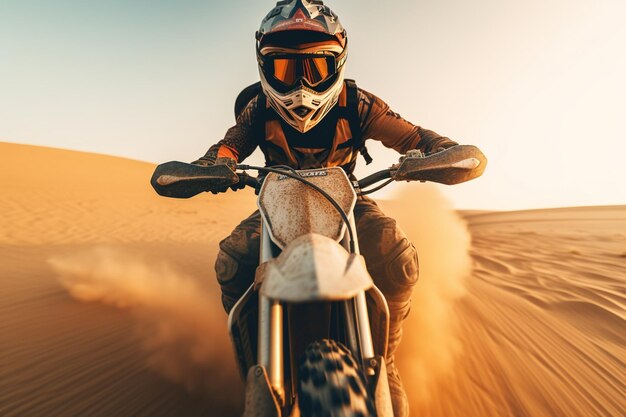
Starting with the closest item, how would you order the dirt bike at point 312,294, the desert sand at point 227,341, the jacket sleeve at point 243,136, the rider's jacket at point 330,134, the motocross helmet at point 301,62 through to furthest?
1. the dirt bike at point 312,294
2. the motocross helmet at point 301,62
3. the desert sand at point 227,341
4. the rider's jacket at point 330,134
5. the jacket sleeve at point 243,136

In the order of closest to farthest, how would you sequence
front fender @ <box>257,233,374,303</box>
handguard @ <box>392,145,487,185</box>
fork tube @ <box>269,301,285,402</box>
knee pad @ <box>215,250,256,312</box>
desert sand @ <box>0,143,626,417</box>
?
front fender @ <box>257,233,374,303</box>, fork tube @ <box>269,301,285,402</box>, handguard @ <box>392,145,487,185</box>, knee pad @ <box>215,250,256,312</box>, desert sand @ <box>0,143,626,417</box>

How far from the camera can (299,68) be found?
6.42ft

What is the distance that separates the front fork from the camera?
104cm

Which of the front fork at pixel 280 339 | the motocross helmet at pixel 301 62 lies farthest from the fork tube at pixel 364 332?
the motocross helmet at pixel 301 62

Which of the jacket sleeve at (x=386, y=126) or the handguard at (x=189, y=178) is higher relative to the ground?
the jacket sleeve at (x=386, y=126)

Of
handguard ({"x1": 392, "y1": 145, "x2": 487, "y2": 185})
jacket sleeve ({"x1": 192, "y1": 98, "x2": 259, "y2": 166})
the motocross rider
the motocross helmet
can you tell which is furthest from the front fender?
jacket sleeve ({"x1": 192, "y1": 98, "x2": 259, "y2": 166})

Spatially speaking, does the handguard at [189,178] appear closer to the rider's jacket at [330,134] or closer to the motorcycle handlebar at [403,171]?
the motorcycle handlebar at [403,171]

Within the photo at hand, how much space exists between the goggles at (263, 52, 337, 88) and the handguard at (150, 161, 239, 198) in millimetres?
825

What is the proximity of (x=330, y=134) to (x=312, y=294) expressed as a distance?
1782mm

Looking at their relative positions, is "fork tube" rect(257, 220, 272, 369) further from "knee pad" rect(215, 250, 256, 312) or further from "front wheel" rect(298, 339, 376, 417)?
"knee pad" rect(215, 250, 256, 312)

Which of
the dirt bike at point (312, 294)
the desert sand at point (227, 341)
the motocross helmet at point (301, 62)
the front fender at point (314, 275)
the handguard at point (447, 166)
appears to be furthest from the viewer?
the desert sand at point (227, 341)

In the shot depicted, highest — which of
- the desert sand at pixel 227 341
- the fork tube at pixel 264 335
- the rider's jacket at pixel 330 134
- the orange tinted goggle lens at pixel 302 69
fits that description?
the orange tinted goggle lens at pixel 302 69

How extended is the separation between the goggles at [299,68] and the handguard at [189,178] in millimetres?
825

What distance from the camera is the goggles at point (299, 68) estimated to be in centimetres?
195
